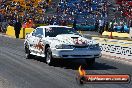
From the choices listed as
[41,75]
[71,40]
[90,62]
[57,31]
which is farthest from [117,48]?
[41,75]

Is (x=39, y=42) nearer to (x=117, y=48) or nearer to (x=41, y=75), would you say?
(x=41, y=75)

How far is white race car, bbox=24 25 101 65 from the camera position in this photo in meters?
14.4

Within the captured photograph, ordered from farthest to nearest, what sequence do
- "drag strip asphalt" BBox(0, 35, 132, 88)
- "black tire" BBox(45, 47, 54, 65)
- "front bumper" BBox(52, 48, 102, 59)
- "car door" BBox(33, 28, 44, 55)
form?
"car door" BBox(33, 28, 44, 55) → "black tire" BBox(45, 47, 54, 65) → "front bumper" BBox(52, 48, 102, 59) → "drag strip asphalt" BBox(0, 35, 132, 88)

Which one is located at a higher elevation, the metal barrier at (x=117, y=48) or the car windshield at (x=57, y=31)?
the car windshield at (x=57, y=31)

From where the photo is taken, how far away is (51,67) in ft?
47.8

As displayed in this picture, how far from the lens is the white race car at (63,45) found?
14359 mm

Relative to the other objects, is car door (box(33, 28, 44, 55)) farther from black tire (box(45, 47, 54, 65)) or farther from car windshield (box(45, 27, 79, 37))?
black tire (box(45, 47, 54, 65))

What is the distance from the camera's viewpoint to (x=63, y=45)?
47.3 feet

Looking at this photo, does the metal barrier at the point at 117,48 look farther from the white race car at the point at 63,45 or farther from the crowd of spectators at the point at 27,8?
the crowd of spectators at the point at 27,8

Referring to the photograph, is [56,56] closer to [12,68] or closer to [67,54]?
[67,54]

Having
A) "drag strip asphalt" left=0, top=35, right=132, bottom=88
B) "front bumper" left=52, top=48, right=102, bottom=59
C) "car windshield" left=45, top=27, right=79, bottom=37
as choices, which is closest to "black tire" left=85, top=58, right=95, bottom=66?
"drag strip asphalt" left=0, top=35, right=132, bottom=88

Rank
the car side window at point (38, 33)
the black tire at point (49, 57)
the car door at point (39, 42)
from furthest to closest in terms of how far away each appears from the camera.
Answer: the car side window at point (38, 33)
the car door at point (39, 42)
the black tire at point (49, 57)

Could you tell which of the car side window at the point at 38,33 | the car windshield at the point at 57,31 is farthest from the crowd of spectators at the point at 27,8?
the car windshield at the point at 57,31

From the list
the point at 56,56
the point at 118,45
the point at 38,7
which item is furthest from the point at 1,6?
the point at 56,56
